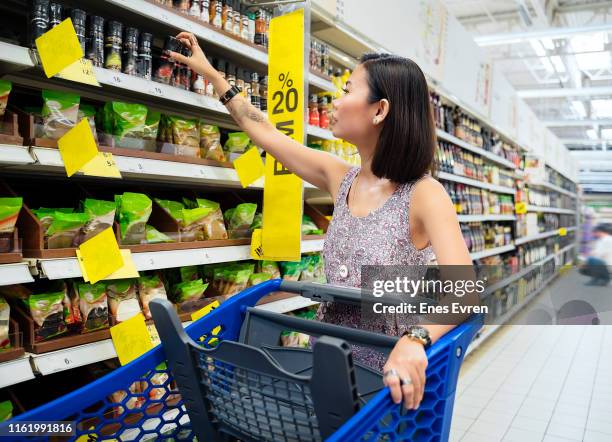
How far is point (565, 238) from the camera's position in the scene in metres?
12.0

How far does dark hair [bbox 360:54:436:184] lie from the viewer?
1363mm

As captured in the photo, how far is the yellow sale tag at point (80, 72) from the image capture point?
143 cm

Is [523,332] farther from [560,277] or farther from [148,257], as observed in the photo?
[148,257]

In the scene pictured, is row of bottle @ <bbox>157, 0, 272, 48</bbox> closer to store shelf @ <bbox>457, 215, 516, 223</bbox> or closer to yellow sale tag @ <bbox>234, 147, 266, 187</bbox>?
yellow sale tag @ <bbox>234, 147, 266, 187</bbox>

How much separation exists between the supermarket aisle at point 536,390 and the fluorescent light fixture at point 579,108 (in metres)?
11.9

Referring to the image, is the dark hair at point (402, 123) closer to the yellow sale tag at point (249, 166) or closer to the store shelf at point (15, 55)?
the yellow sale tag at point (249, 166)

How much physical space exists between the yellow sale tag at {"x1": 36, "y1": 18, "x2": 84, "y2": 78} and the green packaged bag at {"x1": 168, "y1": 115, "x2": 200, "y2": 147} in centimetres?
57

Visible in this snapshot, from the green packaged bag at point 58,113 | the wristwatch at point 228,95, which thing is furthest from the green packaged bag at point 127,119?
the wristwatch at point 228,95

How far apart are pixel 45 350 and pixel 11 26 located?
1150 mm

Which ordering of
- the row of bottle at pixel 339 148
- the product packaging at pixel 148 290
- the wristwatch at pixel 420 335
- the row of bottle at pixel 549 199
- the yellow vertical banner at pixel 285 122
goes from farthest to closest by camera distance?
the row of bottle at pixel 549 199 < the row of bottle at pixel 339 148 < the yellow vertical banner at pixel 285 122 < the product packaging at pixel 148 290 < the wristwatch at pixel 420 335

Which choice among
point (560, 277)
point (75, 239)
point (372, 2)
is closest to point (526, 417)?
point (372, 2)

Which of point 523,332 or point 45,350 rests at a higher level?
point 45,350

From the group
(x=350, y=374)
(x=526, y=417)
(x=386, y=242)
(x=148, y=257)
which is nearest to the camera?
(x=350, y=374)

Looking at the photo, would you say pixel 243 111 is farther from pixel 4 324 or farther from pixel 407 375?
pixel 407 375
